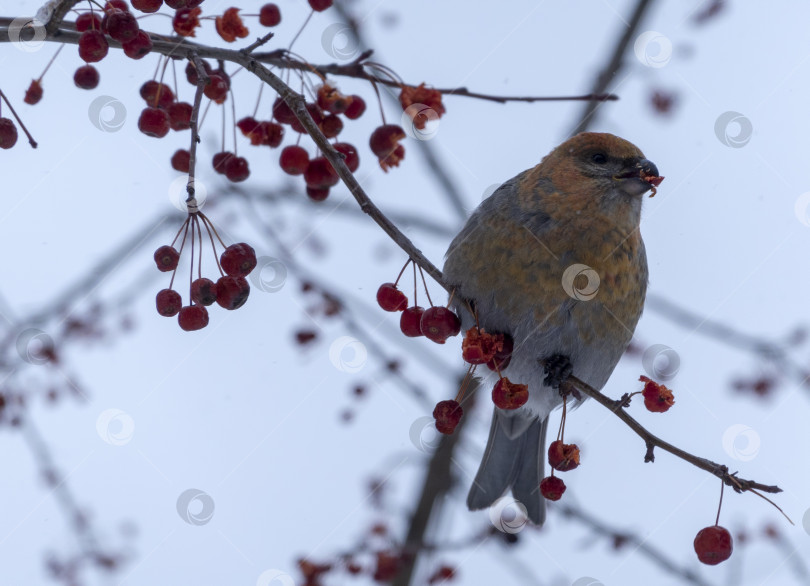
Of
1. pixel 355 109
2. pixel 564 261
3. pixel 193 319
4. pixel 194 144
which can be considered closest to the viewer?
pixel 194 144

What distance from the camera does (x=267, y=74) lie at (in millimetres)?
1189

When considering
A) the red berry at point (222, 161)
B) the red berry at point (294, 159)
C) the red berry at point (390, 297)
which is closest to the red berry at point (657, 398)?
the red berry at point (390, 297)

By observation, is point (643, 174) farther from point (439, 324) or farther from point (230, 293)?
point (230, 293)

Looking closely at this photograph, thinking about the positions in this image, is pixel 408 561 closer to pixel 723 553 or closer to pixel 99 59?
pixel 723 553

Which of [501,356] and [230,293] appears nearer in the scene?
[230,293]

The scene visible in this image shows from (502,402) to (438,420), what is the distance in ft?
0.40

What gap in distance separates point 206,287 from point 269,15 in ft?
2.08

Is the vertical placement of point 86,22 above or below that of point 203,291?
above

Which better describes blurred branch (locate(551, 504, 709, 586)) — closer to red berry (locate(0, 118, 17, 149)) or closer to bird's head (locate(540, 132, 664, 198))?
bird's head (locate(540, 132, 664, 198))

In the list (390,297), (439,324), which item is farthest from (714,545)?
(390,297)

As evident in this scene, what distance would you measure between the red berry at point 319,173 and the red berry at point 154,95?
0.29 m

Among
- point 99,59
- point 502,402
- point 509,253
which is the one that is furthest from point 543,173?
point 99,59

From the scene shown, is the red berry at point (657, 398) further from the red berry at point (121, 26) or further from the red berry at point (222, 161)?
the red berry at point (121, 26)

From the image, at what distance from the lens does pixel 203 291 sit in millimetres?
1264
